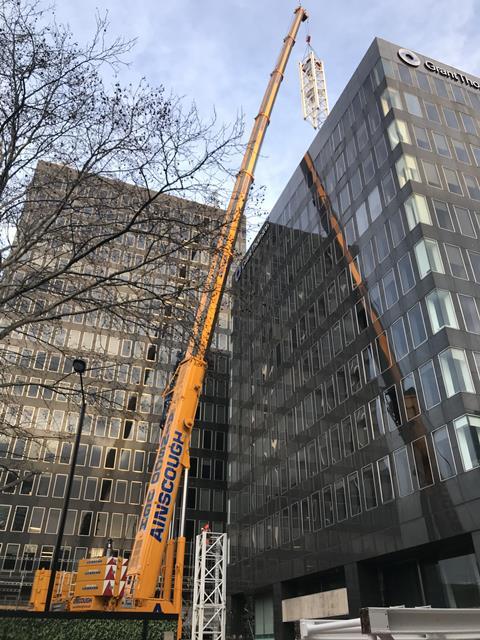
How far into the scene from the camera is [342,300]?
119 feet

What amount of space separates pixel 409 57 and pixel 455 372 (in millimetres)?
25190

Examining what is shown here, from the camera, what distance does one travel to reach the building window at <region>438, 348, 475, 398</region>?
81.4ft

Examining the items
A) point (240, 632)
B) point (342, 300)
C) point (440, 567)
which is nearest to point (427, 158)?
point (342, 300)

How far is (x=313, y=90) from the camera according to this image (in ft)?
188

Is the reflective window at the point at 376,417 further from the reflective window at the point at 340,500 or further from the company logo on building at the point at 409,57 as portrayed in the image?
the company logo on building at the point at 409,57

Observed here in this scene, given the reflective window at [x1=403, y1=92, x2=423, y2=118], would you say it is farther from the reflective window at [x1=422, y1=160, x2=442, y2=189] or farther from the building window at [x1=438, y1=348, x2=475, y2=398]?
the building window at [x1=438, y1=348, x2=475, y2=398]

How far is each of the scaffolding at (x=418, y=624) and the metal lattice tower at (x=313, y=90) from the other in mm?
57293

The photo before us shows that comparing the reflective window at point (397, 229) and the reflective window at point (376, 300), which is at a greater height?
the reflective window at point (397, 229)

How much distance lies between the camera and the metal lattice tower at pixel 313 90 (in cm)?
5608

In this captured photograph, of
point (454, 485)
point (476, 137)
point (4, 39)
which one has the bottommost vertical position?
point (454, 485)

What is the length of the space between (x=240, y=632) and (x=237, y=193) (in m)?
39.7

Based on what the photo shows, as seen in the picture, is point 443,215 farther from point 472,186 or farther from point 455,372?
point 455,372

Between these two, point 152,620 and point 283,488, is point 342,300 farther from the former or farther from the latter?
point 152,620

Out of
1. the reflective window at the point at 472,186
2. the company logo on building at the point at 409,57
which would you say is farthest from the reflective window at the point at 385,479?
the company logo on building at the point at 409,57
